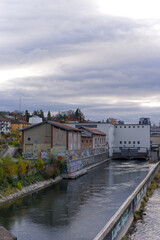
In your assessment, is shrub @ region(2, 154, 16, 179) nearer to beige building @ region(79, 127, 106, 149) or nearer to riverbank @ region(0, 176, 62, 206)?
riverbank @ region(0, 176, 62, 206)

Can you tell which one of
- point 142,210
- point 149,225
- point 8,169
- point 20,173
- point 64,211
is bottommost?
point 149,225

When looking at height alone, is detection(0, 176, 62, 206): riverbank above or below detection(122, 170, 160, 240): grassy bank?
above

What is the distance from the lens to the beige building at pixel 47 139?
1949 inches

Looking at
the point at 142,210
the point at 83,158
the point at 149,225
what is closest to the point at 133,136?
the point at 83,158

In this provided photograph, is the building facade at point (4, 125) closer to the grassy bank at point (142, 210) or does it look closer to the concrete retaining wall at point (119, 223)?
the grassy bank at point (142, 210)

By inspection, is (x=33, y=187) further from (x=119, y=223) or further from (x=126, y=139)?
(x=126, y=139)

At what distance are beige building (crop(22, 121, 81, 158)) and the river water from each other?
12239 mm

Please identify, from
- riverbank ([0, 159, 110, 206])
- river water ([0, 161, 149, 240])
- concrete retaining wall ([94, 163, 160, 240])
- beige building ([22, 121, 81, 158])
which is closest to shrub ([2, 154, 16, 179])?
riverbank ([0, 159, 110, 206])

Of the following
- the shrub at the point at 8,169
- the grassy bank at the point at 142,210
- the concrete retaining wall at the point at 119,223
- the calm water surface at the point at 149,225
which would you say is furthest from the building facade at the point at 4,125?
the concrete retaining wall at the point at 119,223

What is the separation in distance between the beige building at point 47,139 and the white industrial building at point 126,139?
33.7 meters

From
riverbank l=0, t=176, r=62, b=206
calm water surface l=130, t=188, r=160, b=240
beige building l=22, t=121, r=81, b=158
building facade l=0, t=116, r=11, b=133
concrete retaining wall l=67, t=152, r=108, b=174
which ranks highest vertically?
building facade l=0, t=116, r=11, b=133

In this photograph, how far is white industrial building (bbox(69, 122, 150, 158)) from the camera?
83125 mm

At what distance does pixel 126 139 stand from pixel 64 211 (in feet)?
211

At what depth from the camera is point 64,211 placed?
25.2 meters
